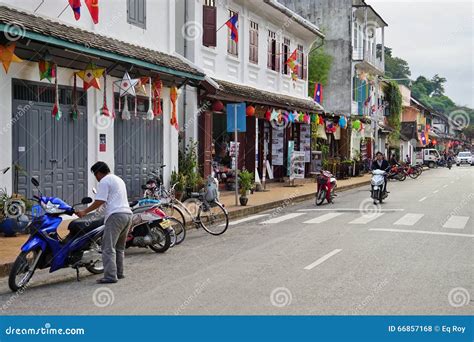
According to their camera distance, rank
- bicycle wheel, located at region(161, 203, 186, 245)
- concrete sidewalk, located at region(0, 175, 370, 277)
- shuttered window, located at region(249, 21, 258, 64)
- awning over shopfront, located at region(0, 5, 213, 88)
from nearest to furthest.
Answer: concrete sidewalk, located at region(0, 175, 370, 277) → awning over shopfront, located at region(0, 5, 213, 88) → bicycle wheel, located at region(161, 203, 186, 245) → shuttered window, located at region(249, 21, 258, 64)

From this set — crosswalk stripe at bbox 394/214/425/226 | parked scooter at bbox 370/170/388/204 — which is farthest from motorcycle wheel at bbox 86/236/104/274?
parked scooter at bbox 370/170/388/204

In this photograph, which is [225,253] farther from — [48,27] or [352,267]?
[48,27]

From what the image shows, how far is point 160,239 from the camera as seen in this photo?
34.5 feet

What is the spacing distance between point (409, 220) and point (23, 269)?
9.95 m

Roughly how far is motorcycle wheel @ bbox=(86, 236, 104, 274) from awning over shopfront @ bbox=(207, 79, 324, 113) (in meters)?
10.8

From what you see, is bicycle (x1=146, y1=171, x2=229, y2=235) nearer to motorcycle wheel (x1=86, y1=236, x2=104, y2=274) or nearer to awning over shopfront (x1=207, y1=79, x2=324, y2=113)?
motorcycle wheel (x1=86, y1=236, x2=104, y2=274)

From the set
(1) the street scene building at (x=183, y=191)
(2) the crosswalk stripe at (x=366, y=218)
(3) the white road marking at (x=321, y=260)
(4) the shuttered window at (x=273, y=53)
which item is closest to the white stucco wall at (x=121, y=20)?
(1) the street scene building at (x=183, y=191)

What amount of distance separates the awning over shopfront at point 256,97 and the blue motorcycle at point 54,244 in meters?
11.1

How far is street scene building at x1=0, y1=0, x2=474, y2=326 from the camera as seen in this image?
7582mm

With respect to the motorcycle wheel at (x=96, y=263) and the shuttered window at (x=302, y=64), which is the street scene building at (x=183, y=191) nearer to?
the motorcycle wheel at (x=96, y=263)

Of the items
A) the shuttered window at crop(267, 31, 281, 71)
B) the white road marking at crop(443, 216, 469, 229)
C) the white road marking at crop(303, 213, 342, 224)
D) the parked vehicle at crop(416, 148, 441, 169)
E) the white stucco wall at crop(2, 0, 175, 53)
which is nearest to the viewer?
the white stucco wall at crop(2, 0, 175, 53)

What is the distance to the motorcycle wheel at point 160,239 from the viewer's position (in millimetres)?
10472

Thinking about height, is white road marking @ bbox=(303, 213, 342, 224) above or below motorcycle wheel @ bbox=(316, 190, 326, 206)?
below

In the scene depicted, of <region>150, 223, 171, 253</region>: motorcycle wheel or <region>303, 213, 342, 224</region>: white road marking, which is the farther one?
<region>303, 213, 342, 224</region>: white road marking
